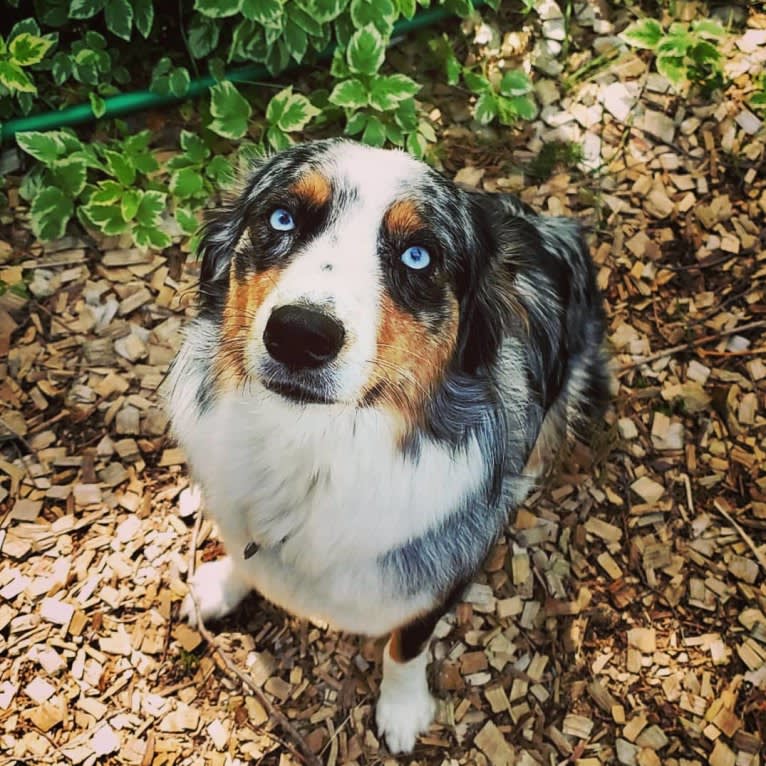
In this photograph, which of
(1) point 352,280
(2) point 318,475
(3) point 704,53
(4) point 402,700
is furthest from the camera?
(3) point 704,53

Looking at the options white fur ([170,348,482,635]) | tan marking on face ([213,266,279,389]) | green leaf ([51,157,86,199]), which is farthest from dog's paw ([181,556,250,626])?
green leaf ([51,157,86,199])

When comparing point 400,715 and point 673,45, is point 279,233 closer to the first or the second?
point 400,715

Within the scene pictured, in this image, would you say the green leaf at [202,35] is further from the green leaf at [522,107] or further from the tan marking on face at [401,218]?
the tan marking on face at [401,218]

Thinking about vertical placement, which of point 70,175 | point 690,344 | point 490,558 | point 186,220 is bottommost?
point 490,558

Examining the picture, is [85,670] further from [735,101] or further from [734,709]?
[735,101]

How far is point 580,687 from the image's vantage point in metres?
2.95

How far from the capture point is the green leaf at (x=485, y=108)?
12.0 ft

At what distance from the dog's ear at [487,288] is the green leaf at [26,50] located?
6.06 ft

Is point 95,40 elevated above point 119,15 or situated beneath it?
situated beneath

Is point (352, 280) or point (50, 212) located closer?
point (352, 280)

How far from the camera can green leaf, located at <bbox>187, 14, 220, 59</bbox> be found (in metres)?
Answer: 3.50

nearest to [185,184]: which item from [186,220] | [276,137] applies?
[186,220]

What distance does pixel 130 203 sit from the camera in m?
3.31

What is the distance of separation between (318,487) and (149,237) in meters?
1.58
